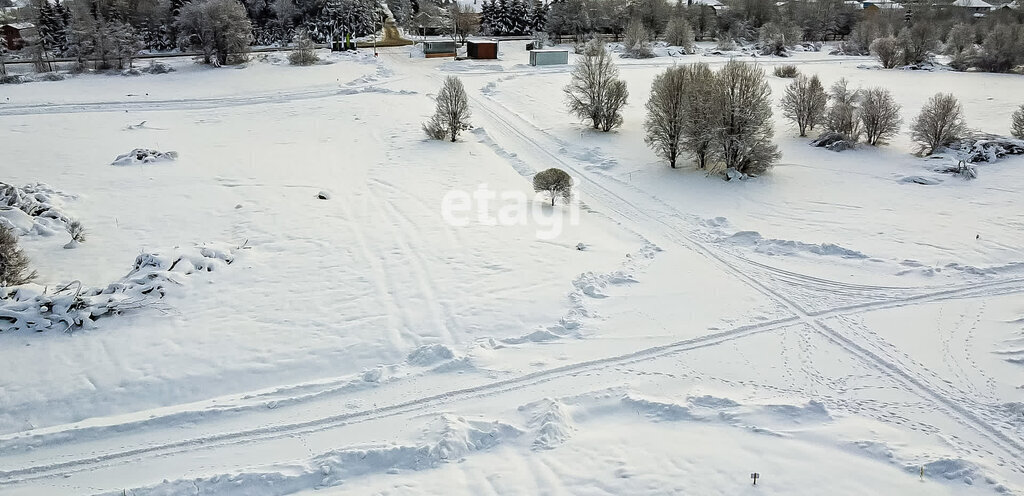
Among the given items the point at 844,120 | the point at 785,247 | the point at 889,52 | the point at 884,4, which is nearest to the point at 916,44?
the point at 889,52

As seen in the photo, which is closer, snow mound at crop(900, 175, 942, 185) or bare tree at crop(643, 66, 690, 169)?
snow mound at crop(900, 175, 942, 185)

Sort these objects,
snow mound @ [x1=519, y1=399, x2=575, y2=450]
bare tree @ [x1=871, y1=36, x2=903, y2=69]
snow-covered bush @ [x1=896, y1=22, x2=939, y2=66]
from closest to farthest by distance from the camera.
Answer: snow mound @ [x1=519, y1=399, x2=575, y2=450] → bare tree @ [x1=871, y1=36, x2=903, y2=69] → snow-covered bush @ [x1=896, y1=22, x2=939, y2=66]

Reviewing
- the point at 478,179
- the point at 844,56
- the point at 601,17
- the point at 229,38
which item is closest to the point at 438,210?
the point at 478,179

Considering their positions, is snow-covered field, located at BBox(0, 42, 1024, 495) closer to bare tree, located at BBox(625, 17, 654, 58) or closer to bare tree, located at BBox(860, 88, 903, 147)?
bare tree, located at BBox(860, 88, 903, 147)

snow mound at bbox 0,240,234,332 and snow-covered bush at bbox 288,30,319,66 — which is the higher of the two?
snow-covered bush at bbox 288,30,319,66

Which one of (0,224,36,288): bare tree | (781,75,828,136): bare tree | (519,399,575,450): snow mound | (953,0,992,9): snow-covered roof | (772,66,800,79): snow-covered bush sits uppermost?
(953,0,992,9): snow-covered roof

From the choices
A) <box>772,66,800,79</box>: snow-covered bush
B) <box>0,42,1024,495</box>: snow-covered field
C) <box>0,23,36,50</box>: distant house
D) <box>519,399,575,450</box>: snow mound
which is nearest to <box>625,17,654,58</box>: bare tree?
<box>772,66,800,79</box>: snow-covered bush

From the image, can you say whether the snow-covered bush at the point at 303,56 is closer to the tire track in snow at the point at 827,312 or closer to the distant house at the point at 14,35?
the distant house at the point at 14,35

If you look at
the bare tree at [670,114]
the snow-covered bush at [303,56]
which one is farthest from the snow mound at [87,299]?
the snow-covered bush at [303,56]

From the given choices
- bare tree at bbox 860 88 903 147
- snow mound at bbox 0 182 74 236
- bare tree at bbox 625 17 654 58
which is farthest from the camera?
bare tree at bbox 625 17 654 58
